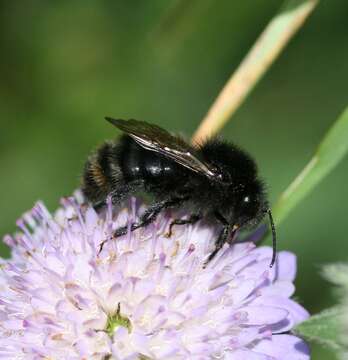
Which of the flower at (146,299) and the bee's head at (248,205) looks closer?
the flower at (146,299)

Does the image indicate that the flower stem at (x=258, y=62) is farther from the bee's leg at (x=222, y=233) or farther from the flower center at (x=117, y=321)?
the flower center at (x=117, y=321)

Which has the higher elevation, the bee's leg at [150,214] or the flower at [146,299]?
the bee's leg at [150,214]

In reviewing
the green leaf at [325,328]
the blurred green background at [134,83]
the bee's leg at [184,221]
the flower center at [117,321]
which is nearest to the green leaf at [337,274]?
the green leaf at [325,328]

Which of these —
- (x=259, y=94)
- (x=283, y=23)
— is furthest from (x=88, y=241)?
(x=259, y=94)

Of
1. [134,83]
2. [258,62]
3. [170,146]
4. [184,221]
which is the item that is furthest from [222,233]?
[134,83]

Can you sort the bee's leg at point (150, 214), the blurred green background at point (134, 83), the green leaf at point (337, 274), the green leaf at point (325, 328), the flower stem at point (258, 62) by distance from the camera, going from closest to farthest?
the green leaf at point (325, 328)
the green leaf at point (337, 274)
the bee's leg at point (150, 214)
the flower stem at point (258, 62)
the blurred green background at point (134, 83)

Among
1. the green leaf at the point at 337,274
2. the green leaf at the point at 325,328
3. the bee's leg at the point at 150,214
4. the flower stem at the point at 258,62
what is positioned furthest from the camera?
the flower stem at the point at 258,62

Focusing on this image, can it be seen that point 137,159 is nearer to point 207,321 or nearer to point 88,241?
point 88,241

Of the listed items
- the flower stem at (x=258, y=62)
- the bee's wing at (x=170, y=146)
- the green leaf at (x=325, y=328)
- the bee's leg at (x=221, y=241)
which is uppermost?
the flower stem at (x=258, y=62)

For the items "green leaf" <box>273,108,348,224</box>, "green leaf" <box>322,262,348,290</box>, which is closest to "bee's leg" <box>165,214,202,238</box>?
"green leaf" <box>273,108,348,224</box>
